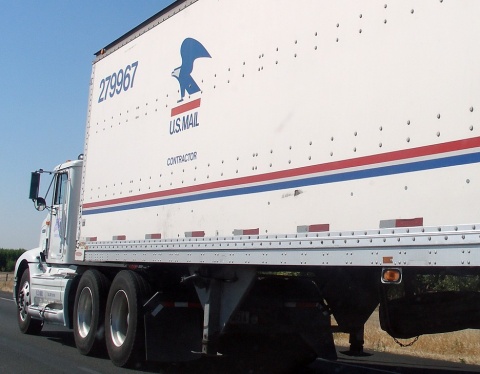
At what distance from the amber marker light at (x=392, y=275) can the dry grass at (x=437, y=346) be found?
585 cm

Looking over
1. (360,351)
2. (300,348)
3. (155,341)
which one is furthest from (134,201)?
(360,351)

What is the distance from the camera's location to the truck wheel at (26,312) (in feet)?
45.3

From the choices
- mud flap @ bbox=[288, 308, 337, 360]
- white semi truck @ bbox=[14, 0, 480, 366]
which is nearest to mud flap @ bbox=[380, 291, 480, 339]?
white semi truck @ bbox=[14, 0, 480, 366]

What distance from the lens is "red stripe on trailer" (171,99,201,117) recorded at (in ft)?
28.4

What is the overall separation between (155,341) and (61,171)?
5.07 metres

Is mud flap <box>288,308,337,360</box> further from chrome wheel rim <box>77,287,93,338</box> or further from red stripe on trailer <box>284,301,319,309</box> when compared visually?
chrome wheel rim <box>77,287,93,338</box>

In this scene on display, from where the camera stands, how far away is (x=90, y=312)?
35.7 feet

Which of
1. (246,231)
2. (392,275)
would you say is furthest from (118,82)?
(392,275)

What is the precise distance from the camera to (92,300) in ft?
34.9

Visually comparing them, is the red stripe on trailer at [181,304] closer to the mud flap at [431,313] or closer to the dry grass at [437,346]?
Answer: the mud flap at [431,313]

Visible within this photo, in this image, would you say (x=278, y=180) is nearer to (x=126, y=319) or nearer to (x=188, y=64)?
(x=188, y=64)

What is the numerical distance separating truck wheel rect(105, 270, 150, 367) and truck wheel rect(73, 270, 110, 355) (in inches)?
12.4

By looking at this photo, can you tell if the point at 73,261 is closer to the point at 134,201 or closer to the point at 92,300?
the point at 92,300

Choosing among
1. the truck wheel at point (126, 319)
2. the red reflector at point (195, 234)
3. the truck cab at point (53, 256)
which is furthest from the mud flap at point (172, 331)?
the truck cab at point (53, 256)
